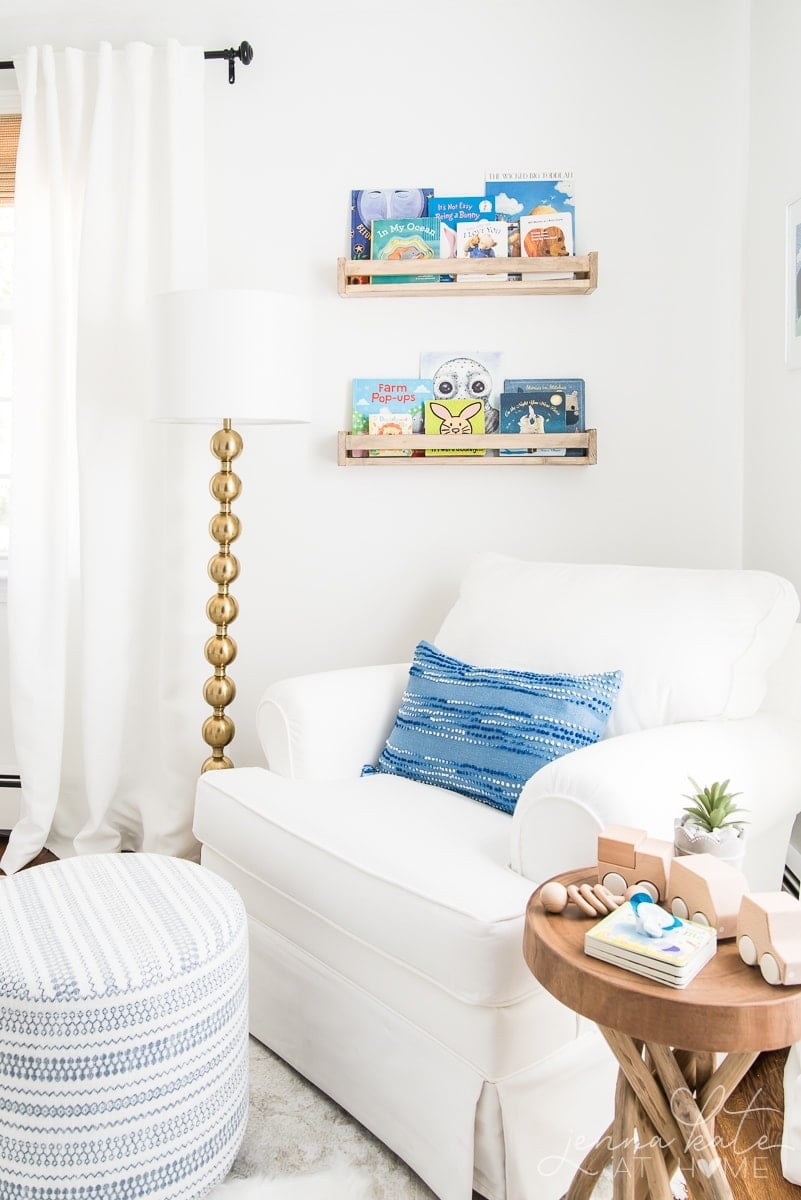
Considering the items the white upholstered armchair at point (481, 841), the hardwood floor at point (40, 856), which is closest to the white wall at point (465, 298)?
the white upholstered armchair at point (481, 841)

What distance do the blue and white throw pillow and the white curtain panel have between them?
1.02m

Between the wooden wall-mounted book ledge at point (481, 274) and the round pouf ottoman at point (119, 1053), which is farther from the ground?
the wooden wall-mounted book ledge at point (481, 274)

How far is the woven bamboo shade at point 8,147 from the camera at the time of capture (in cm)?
305

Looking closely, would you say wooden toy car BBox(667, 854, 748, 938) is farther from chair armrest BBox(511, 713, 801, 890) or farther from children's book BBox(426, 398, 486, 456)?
children's book BBox(426, 398, 486, 456)

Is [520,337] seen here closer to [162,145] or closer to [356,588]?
[356,588]

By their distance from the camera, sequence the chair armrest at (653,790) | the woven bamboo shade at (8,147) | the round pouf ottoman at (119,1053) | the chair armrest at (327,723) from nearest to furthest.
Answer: the round pouf ottoman at (119,1053) < the chair armrest at (653,790) < the chair armrest at (327,723) < the woven bamboo shade at (8,147)

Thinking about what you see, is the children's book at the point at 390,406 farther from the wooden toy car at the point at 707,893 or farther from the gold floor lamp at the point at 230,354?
the wooden toy car at the point at 707,893

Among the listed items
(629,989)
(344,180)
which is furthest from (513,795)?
(344,180)

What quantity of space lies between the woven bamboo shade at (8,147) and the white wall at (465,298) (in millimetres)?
196

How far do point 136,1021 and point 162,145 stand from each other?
Answer: 7.73 ft

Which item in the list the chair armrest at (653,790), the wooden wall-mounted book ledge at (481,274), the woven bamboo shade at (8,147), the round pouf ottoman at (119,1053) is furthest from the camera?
the woven bamboo shade at (8,147)

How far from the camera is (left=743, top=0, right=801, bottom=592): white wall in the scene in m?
2.31

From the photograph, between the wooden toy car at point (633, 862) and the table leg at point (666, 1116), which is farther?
the wooden toy car at point (633, 862)

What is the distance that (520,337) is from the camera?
2.78 m
